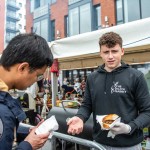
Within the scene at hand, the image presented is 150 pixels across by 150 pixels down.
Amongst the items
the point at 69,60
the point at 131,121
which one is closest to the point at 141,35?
the point at 131,121

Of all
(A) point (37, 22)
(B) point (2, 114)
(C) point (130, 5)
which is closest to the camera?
(B) point (2, 114)

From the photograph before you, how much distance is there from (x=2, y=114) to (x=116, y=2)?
56.3 ft

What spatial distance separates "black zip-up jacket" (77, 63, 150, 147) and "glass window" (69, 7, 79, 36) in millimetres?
17485

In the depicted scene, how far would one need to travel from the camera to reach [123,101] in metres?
Result: 2.02

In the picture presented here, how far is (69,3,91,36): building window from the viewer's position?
18594mm

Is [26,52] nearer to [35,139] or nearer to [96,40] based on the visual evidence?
[35,139]

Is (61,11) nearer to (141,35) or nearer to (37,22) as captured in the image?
(37,22)

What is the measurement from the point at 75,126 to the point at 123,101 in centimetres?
47

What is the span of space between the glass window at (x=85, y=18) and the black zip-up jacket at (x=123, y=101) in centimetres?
1651

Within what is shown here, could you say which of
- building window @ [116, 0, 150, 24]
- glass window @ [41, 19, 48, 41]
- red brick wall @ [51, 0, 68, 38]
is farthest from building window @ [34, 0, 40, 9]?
building window @ [116, 0, 150, 24]

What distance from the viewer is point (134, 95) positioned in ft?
6.64

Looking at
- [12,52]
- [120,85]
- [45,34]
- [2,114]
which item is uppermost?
[45,34]

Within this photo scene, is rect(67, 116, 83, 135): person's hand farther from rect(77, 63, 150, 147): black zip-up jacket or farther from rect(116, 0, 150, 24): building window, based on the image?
rect(116, 0, 150, 24): building window

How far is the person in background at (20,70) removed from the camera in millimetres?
1163
